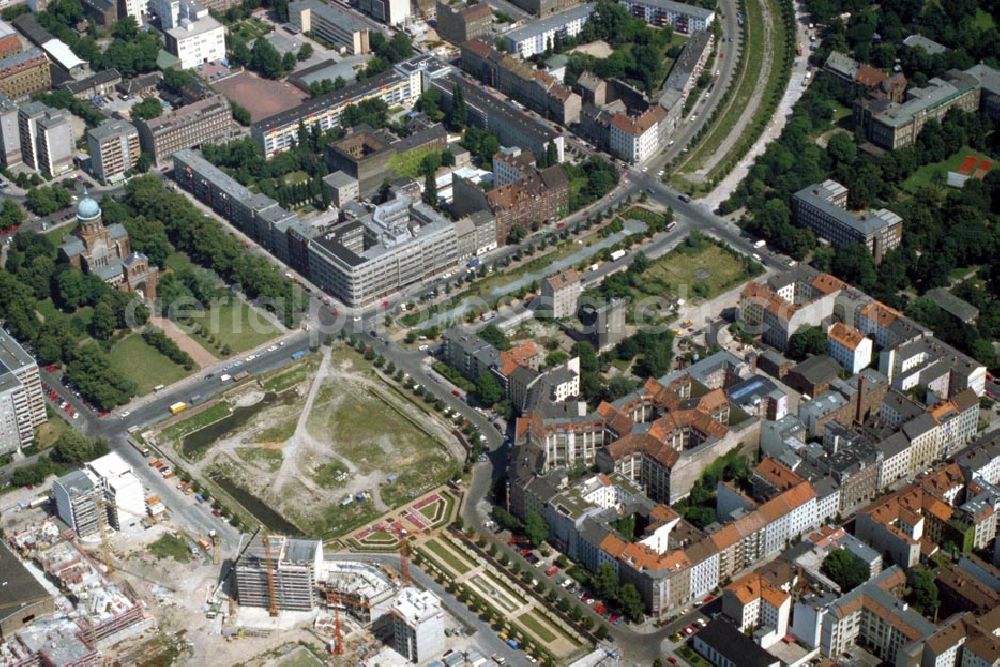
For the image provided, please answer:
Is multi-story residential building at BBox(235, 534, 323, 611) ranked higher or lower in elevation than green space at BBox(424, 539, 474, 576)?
higher

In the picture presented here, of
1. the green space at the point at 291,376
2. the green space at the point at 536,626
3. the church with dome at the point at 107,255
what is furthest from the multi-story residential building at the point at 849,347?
the church with dome at the point at 107,255

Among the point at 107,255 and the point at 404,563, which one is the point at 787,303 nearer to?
the point at 404,563

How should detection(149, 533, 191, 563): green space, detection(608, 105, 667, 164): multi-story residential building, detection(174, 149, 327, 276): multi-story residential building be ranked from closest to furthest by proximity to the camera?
detection(149, 533, 191, 563): green space, detection(174, 149, 327, 276): multi-story residential building, detection(608, 105, 667, 164): multi-story residential building

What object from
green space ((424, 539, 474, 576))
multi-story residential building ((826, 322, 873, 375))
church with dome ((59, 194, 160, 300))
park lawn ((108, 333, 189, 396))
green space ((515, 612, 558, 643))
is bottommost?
park lawn ((108, 333, 189, 396))

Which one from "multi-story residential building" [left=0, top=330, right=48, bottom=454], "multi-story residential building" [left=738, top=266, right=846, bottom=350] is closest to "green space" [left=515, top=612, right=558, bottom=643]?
"multi-story residential building" [left=738, top=266, right=846, bottom=350]

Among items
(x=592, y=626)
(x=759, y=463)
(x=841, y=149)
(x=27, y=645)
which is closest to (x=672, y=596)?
(x=592, y=626)

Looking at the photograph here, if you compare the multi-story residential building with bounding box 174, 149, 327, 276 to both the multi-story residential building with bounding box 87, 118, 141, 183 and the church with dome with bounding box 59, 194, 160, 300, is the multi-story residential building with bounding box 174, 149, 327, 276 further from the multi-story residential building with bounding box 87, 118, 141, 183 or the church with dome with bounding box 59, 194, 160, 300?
the church with dome with bounding box 59, 194, 160, 300

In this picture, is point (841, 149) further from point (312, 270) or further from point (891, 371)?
point (312, 270)
